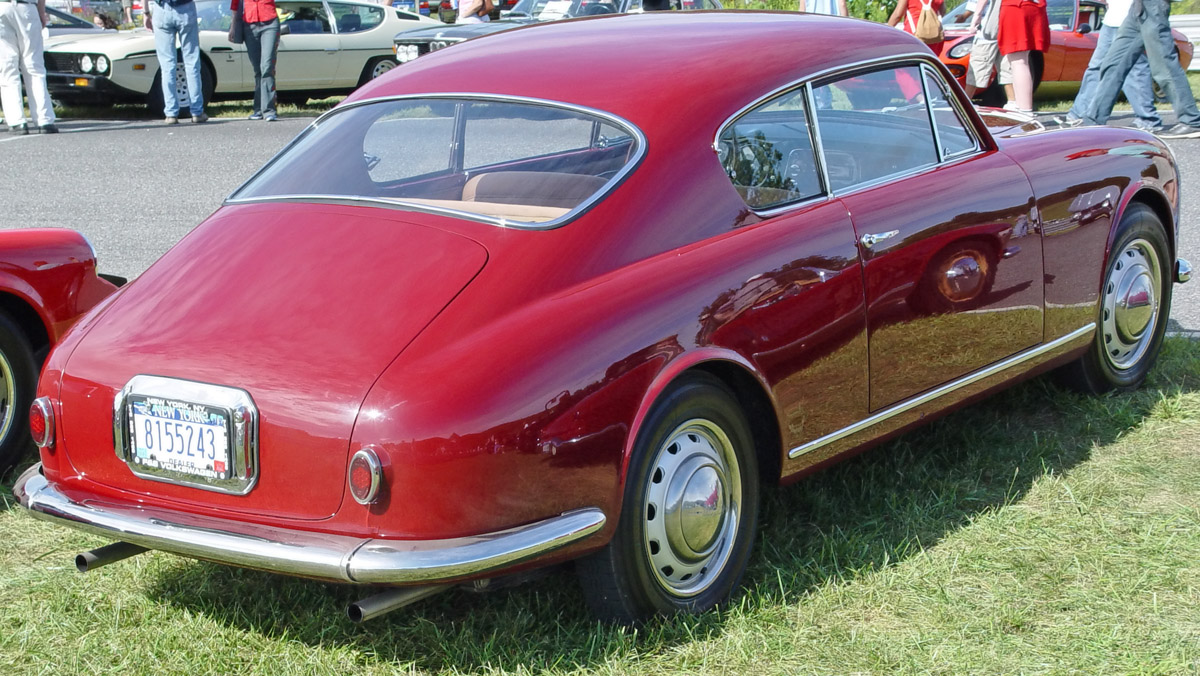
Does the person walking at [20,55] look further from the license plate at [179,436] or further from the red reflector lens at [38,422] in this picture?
the license plate at [179,436]

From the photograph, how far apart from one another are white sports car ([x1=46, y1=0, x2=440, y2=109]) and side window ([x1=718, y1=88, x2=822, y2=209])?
12.1 metres

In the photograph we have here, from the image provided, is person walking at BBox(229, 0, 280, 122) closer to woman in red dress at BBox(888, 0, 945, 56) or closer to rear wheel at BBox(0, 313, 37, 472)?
woman in red dress at BBox(888, 0, 945, 56)

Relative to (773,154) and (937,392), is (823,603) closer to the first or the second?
(937,392)

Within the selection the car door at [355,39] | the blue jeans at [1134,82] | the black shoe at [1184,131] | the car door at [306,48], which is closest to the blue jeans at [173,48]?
the car door at [306,48]

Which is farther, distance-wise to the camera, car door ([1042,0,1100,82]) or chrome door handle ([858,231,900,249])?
car door ([1042,0,1100,82])

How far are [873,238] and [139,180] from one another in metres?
8.13

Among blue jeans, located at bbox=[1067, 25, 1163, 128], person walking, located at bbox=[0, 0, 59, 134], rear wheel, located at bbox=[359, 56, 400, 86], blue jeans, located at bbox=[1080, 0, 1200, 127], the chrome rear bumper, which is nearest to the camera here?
the chrome rear bumper

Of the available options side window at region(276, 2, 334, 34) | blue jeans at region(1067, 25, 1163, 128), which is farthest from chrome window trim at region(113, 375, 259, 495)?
side window at region(276, 2, 334, 34)

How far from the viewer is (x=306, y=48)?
51.0 feet

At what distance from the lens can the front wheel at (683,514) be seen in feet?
9.91

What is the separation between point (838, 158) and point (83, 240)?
262 centimetres

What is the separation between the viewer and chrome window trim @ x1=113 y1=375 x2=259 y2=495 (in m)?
2.86

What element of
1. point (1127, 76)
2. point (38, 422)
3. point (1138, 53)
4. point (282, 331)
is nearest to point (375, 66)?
point (1127, 76)

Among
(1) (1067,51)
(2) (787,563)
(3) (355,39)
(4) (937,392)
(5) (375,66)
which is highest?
(4) (937,392)
